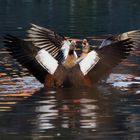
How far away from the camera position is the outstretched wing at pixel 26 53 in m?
18.5

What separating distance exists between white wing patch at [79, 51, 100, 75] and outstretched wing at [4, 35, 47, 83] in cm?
83

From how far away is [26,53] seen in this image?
18.6m

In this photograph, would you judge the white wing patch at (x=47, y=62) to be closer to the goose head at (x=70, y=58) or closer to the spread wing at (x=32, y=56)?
the spread wing at (x=32, y=56)

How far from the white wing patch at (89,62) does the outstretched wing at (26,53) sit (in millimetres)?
833

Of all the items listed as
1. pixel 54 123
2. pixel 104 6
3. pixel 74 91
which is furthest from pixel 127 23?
pixel 54 123

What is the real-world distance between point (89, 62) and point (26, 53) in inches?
54.9

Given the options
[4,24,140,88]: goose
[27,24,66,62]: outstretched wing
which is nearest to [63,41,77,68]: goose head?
[4,24,140,88]: goose

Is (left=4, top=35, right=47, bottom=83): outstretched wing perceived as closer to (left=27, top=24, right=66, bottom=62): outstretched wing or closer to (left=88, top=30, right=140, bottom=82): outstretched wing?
(left=88, top=30, right=140, bottom=82): outstretched wing

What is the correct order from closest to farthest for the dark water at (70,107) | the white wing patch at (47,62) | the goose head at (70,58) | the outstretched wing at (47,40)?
the dark water at (70,107)
the white wing patch at (47,62)
the goose head at (70,58)
the outstretched wing at (47,40)

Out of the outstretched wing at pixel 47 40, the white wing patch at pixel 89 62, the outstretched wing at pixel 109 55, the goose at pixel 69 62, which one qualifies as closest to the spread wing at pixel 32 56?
the goose at pixel 69 62

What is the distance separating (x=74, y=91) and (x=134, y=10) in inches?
1341

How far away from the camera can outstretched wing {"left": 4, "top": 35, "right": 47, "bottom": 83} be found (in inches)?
727

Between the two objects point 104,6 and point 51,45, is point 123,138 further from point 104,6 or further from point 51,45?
point 104,6

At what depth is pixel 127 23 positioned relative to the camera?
40.5 metres
